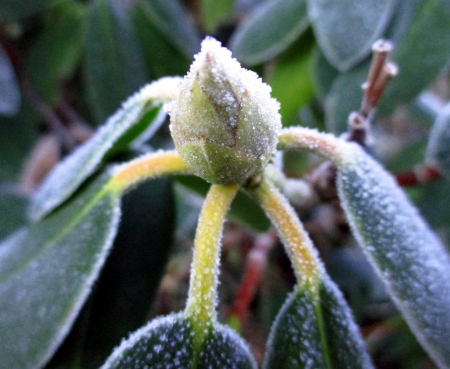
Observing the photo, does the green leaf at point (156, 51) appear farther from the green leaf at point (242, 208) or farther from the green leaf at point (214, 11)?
the green leaf at point (242, 208)

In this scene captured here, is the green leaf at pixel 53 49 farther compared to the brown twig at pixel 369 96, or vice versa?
the green leaf at pixel 53 49

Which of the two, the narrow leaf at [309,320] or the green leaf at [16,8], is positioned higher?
the green leaf at [16,8]

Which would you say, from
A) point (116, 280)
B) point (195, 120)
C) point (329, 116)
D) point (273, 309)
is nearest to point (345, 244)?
point (273, 309)

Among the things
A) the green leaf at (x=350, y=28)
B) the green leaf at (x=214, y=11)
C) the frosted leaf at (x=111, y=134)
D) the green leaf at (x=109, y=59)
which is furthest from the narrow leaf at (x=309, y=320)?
the green leaf at (x=214, y=11)

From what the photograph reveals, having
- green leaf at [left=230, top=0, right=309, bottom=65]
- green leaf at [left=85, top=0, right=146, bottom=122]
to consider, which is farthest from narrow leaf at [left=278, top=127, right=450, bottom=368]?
green leaf at [left=85, top=0, right=146, bottom=122]

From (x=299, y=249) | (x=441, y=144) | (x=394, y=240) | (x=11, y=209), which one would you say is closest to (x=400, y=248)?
(x=394, y=240)
